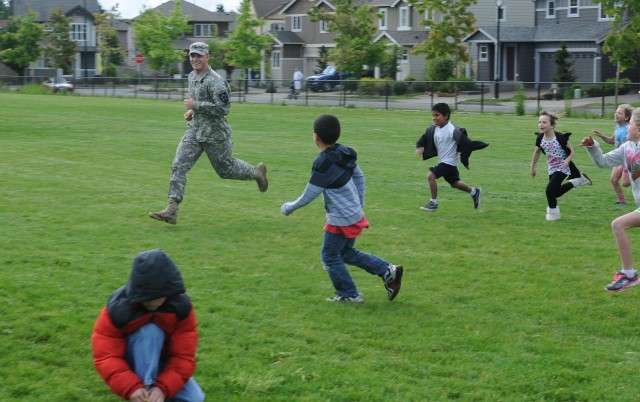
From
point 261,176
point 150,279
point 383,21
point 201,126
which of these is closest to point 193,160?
point 201,126

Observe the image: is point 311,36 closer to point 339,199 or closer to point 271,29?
point 271,29

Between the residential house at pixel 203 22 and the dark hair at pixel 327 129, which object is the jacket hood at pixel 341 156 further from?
the residential house at pixel 203 22

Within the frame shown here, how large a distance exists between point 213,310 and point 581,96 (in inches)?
1264

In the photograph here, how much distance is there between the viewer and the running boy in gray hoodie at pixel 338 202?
747cm

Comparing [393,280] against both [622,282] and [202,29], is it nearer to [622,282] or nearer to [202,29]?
[622,282]

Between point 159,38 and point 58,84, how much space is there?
1948 cm

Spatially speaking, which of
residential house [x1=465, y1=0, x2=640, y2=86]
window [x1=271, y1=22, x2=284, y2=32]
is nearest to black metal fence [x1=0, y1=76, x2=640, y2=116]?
residential house [x1=465, y1=0, x2=640, y2=86]

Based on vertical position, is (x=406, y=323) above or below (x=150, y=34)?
below

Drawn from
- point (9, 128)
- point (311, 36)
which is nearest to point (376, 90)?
point (9, 128)

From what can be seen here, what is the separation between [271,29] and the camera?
304 ft

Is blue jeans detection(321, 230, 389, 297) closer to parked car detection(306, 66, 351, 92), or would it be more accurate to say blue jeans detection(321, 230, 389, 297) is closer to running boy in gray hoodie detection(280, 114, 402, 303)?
running boy in gray hoodie detection(280, 114, 402, 303)

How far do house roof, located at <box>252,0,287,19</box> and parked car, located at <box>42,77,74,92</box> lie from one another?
124ft

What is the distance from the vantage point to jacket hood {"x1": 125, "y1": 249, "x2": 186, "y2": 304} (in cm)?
460

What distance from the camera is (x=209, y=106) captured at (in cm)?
1124
